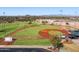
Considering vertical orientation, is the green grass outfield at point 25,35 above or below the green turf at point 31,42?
above

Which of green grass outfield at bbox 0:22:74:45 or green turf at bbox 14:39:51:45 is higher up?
green grass outfield at bbox 0:22:74:45
